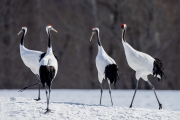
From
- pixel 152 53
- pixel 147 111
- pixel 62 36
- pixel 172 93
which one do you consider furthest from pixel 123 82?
pixel 147 111

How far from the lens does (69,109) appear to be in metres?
10.6

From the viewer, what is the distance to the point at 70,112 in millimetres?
10320

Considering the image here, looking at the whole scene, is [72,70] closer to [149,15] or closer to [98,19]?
[98,19]

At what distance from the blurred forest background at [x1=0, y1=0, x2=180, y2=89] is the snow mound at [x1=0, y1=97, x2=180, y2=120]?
15.0m

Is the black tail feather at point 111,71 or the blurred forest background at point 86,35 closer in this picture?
the black tail feather at point 111,71

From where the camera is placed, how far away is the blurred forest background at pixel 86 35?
26.4 meters

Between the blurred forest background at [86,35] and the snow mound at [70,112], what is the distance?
15.0 meters

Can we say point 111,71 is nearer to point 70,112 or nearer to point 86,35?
point 70,112

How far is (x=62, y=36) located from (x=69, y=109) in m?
20.8

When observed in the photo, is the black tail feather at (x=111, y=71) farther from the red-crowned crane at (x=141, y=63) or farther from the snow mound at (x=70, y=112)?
the snow mound at (x=70, y=112)

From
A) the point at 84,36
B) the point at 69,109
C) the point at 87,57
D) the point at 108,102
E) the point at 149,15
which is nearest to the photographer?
the point at 69,109

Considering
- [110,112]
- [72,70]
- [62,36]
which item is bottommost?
[110,112]

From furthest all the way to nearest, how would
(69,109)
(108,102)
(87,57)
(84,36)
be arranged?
1. (87,57)
2. (84,36)
3. (108,102)
4. (69,109)

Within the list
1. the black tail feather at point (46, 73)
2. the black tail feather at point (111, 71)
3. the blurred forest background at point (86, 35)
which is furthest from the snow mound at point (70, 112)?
the blurred forest background at point (86, 35)
